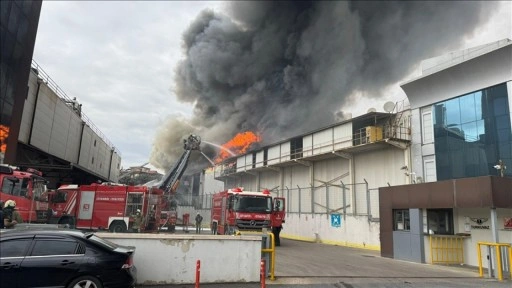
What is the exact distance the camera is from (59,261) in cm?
667

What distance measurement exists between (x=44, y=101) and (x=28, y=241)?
18.8 meters

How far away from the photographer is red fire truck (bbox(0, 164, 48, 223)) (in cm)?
1409

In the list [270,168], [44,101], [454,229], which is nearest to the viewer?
[454,229]

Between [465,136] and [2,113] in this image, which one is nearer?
[2,113]

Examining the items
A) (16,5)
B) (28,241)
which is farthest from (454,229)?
(16,5)

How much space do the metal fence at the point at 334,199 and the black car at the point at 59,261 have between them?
18.4 m

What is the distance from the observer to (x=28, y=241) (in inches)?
263

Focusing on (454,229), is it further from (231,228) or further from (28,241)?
(28,241)

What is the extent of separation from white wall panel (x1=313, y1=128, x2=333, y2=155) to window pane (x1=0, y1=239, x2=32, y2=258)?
924 inches

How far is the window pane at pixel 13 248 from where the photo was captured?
648 centimetres

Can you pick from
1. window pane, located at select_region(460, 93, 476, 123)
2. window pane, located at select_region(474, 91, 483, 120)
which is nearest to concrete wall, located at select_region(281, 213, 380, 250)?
window pane, located at select_region(460, 93, 476, 123)

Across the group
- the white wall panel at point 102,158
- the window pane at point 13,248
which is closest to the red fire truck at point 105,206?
the window pane at point 13,248

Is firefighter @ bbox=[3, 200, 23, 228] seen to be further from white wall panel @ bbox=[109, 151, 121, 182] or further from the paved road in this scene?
white wall panel @ bbox=[109, 151, 121, 182]

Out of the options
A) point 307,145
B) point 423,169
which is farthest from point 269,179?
point 423,169
